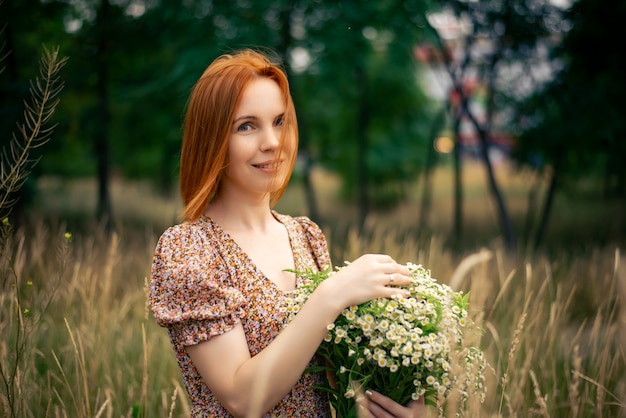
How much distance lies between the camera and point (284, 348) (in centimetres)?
132

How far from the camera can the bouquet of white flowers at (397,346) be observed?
52.8 inches

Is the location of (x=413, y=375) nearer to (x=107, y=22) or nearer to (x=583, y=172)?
(x=107, y=22)

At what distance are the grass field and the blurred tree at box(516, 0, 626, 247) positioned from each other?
1.53m

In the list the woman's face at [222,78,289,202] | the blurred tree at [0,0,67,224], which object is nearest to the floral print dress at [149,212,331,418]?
the woman's face at [222,78,289,202]

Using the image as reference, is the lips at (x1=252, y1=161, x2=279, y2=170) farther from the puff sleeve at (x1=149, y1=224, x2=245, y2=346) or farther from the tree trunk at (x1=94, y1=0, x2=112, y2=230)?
the tree trunk at (x1=94, y1=0, x2=112, y2=230)

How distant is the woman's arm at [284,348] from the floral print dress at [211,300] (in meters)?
0.05

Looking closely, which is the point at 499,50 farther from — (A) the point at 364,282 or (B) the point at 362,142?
(A) the point at 364,282

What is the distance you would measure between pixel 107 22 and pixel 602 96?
6.23 m

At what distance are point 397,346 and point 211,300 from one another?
451 mm

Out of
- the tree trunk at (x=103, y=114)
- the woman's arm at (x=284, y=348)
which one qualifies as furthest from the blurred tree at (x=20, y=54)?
the woman's arm at (x=284, y=348)

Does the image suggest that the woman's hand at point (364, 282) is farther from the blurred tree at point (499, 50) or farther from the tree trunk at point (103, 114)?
the tree trunk at point (103, 114)

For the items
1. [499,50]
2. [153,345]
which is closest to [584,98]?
[499,50]

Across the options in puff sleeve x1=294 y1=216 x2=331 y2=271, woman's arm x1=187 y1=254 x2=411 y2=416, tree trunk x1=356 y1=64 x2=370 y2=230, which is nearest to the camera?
woman's arm x1=187 y1=254 x2=411 y2=416

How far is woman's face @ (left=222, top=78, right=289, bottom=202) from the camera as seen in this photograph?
1.52 metres
